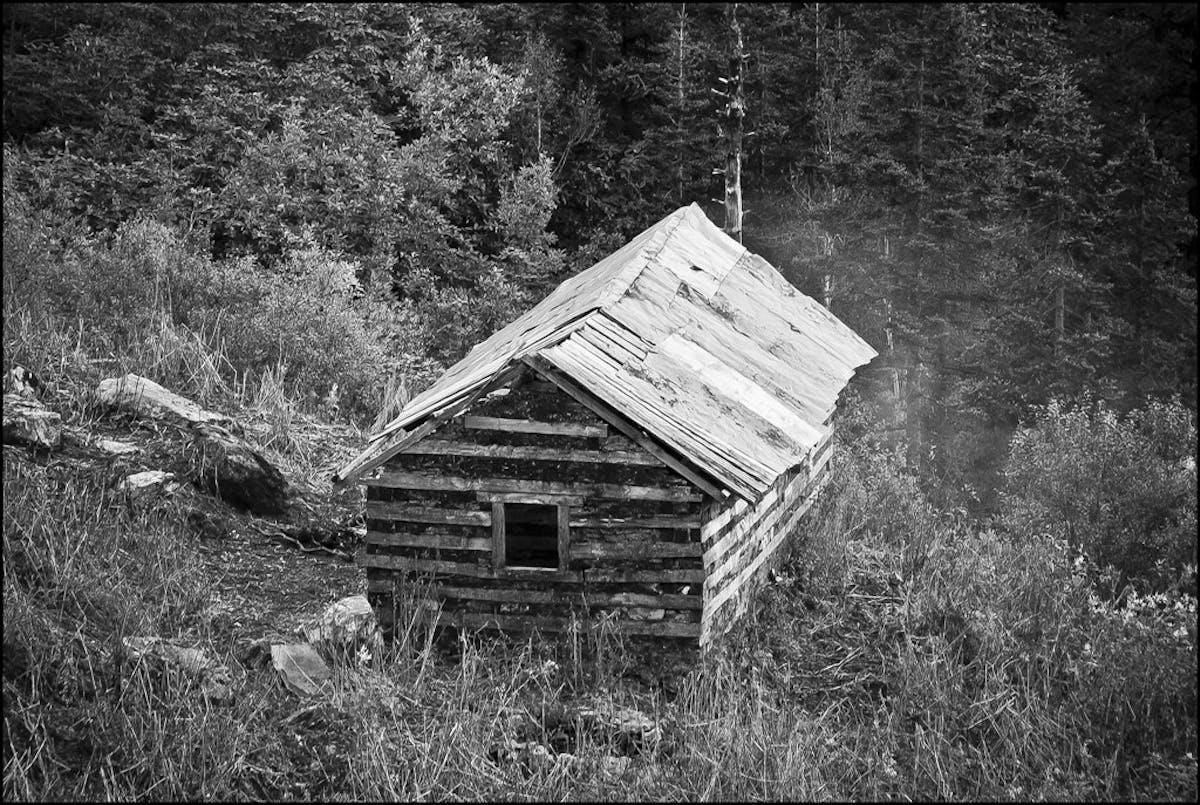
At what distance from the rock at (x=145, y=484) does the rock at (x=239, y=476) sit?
0.51 meters

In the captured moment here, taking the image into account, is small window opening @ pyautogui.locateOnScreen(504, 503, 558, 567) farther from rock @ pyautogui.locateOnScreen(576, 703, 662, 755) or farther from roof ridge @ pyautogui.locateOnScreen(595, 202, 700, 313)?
rock @ pyautogui.locateOnScreen(576, 703, 662, 755)

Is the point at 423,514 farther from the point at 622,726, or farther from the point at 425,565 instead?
the point at 622,726

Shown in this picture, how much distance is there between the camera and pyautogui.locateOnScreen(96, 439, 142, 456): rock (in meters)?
13.7

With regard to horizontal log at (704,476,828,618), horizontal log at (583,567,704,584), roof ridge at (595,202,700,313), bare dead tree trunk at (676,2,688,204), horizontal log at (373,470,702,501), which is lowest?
horizontal log at (704,476,828,618)

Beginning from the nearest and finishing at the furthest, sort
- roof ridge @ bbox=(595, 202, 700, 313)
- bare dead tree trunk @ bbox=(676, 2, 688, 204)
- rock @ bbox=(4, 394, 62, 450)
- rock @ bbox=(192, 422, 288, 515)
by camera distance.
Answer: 1. roof ridge @ bbox=(595, 202, 700, 313)
2. rock @ bbox=(4, 394, 62, 450)
3. rock @ bbox=(192, 422, 288, 515)
4. bare dead tree trunk @ bbox=(676, 2, 688, 204)

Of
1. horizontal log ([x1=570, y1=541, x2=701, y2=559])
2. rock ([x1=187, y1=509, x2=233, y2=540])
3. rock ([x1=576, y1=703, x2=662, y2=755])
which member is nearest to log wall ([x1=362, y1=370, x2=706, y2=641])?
horizontal log ([x1=570, y1=541, x2=701, y2=559])

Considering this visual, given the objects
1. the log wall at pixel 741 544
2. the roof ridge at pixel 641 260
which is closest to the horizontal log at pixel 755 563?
the log wall at pixel 741 544

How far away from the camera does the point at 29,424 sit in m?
13.1

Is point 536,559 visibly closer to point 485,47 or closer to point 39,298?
point 39,298

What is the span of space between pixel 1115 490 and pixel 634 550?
11563 mm

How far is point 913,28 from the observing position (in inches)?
1441

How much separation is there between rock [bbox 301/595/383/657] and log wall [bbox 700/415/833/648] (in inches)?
109

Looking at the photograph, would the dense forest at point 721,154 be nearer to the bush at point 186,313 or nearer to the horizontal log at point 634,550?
the bush at point 186,313

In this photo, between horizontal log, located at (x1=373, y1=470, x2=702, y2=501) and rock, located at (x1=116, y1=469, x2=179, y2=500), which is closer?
horizontal log, located at (x1=373, y1=470, x2=702, y2=501)
